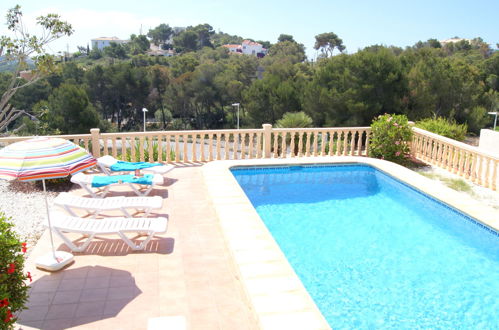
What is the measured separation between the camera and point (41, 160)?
5020 mm

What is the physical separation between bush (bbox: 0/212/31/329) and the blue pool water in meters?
3.32

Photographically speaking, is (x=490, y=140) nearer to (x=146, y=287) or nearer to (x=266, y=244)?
(x=266, y=244)

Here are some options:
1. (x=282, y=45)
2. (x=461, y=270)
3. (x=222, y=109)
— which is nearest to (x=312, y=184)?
(x=461, y=270)

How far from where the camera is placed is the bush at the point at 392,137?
11.5 m

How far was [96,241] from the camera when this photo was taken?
256 inches

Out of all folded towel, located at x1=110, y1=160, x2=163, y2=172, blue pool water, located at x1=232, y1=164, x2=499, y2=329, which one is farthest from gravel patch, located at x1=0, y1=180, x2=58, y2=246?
blue pool water, located at x1=232, y1=164, x2=499, y2=329

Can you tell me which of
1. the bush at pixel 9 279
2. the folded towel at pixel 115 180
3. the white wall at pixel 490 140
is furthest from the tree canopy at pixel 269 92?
the bush at pixel 9 279

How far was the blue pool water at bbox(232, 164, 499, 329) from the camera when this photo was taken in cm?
538

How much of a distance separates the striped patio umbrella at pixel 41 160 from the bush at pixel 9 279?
3.01ft

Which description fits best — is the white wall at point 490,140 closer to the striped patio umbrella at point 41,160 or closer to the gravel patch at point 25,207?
the striped patio umbrella at point 41,160

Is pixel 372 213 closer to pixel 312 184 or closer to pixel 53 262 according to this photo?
pixel 312 184

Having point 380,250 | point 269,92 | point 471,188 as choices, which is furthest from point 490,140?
point 269,92

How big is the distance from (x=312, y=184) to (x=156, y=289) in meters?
5.86

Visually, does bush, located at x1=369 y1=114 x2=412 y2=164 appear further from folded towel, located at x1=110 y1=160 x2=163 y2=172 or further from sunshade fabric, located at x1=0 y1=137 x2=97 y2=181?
sunshade fabric, located at x1=0 y1=137 x2=97 y2=181
